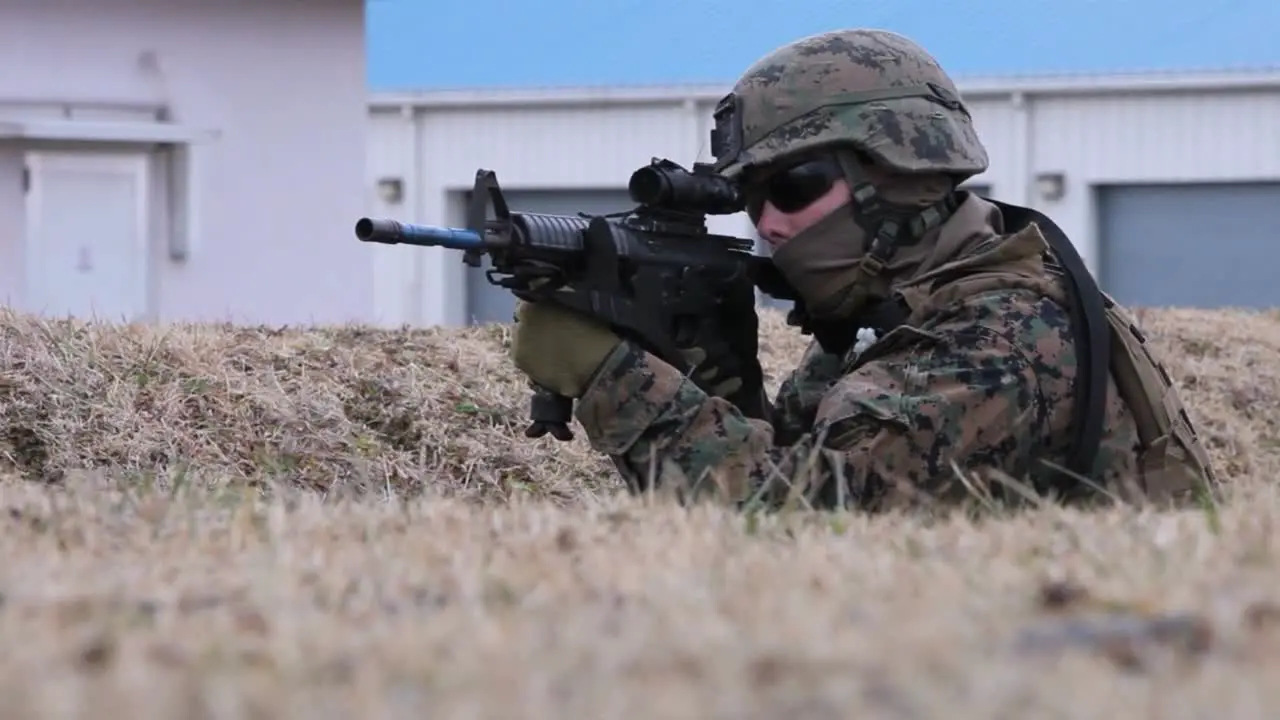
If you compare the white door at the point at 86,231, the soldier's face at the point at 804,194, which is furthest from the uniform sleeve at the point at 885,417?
the white door at the point at 86,231

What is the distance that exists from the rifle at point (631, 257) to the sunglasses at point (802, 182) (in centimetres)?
12

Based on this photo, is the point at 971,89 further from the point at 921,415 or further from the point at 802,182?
the point at 921,415

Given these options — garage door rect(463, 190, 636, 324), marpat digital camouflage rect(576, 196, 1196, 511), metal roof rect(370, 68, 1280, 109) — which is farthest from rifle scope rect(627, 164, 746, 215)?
garage door rect(463, 190, 636, 324)

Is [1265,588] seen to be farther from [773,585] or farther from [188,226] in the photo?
[188,226]

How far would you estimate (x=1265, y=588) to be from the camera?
2.62m

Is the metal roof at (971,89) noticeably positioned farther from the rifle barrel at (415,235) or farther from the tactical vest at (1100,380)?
the rifle barrel at (415,235)

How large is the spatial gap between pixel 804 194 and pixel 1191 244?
18202 mm

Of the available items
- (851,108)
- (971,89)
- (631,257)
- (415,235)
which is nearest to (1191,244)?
(971,89)

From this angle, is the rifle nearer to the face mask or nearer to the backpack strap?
the face mask

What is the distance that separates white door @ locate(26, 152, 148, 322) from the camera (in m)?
15.4

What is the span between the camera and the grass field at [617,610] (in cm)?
198

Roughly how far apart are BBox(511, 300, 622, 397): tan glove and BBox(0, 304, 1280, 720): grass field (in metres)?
0.81

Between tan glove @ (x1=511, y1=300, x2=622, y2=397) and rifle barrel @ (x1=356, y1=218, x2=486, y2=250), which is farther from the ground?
rifle barrel @ (x1=356, y1=218, x2=486, y2=250)

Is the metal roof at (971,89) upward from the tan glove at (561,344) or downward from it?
upward
